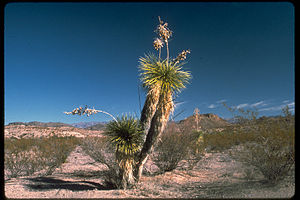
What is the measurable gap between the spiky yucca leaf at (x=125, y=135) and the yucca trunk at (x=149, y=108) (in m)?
0.26

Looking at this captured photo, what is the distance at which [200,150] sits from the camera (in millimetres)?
12016

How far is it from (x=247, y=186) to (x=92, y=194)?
460 centimetres

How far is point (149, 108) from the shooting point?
279 inches

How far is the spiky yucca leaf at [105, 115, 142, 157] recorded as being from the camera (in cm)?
681

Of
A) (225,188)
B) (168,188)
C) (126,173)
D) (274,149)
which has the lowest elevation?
(168,188)

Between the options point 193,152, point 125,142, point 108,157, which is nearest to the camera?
point 125,142

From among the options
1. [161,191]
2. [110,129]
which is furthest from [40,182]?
[161,191]

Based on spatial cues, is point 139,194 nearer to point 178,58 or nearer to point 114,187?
point 114,187

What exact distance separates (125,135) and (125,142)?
235 millimetres

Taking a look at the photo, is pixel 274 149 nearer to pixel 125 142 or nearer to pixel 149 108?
pixel 149 108

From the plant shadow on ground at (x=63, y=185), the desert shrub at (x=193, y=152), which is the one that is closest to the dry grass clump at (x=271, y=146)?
the desert shrub at (x=193, y=152)

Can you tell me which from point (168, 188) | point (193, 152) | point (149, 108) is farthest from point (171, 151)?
point (149, 108)

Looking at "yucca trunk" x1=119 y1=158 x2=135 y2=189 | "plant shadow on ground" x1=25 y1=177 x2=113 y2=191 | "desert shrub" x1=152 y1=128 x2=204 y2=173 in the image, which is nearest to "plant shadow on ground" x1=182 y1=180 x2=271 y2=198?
"yucca trunk" x1=119 y1=158 x2=135 y2=189

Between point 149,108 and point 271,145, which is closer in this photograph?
point 271,145
